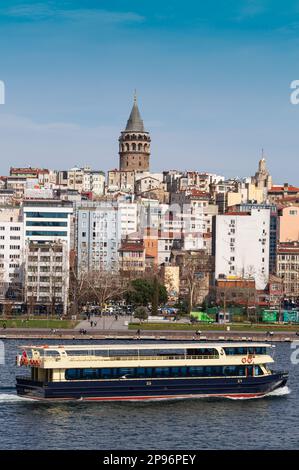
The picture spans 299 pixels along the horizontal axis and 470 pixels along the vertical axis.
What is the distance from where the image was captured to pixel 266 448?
4028cm

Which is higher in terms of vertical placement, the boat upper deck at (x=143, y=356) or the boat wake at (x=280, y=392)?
the boat upper deck at (x=143, y=356)

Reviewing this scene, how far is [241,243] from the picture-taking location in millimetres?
122438

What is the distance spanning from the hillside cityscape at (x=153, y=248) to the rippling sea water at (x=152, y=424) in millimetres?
47062

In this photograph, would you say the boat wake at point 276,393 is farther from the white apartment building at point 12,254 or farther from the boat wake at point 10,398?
the white apartment building at point 12,254

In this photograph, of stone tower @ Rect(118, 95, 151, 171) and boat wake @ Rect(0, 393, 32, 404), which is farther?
stone tower @ Rect(118, 95, 151, 171)

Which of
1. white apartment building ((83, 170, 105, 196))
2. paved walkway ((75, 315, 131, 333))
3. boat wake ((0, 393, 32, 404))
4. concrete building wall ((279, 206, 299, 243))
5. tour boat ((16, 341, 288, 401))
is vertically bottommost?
boat wake ((0, 393, 32, 404))

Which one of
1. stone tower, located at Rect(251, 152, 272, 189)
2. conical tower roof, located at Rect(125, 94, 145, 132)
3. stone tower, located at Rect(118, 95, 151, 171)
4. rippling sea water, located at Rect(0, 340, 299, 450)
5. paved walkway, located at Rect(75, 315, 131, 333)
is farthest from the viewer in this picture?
conical tower roof, located at Rect(125, 94, 145, 132)

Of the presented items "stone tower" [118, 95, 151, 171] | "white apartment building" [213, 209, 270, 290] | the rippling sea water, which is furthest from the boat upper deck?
"stone tower" [118, 95, 151, 171]

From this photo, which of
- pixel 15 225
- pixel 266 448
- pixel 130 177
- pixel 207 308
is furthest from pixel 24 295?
pixel 130 177

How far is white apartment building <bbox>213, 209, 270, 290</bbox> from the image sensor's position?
401 ft

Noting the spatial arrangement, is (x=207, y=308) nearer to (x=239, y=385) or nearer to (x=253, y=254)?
(x=253, y=254)

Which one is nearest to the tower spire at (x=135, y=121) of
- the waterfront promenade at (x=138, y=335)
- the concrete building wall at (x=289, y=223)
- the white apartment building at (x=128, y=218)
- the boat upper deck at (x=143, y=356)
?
the white apartment building at (x=128, y=218)

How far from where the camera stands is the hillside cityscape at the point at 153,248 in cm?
10138

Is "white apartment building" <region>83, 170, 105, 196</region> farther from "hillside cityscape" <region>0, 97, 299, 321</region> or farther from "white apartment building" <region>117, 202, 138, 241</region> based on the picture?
"white apartment building" <region>117, 202, 138, 241</region>
